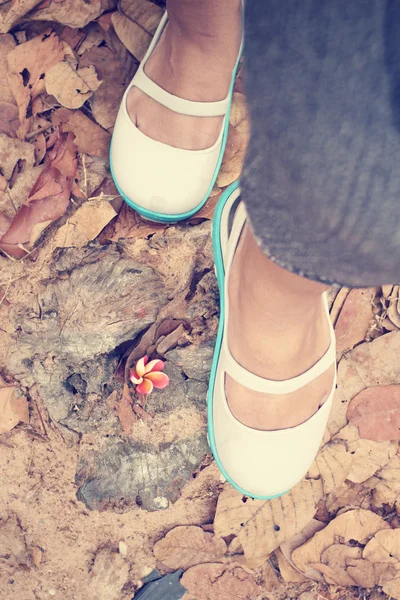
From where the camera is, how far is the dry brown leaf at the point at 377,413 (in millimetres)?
2039

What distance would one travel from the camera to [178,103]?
184 cm

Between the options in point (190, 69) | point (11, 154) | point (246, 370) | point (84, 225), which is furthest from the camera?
point (11, 154)

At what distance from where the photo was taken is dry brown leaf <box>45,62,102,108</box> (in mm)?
2096

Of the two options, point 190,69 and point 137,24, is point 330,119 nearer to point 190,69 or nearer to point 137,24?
point 190,69

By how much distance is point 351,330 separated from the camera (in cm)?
210

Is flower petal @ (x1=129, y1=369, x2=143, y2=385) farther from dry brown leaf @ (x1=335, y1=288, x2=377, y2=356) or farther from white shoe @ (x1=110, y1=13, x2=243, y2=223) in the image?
dry brown leaf @ (x1=335, y1=288, x2=377, y2=356)

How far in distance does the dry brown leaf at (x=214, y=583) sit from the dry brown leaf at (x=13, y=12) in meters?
2.45

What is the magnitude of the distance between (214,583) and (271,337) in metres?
1.22

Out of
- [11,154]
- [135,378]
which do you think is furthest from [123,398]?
[11,154]

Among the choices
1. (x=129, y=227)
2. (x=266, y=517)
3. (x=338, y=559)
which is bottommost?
(x=338, y=559)

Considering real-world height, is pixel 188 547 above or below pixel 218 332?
below

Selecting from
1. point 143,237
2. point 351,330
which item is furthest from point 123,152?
point 351,330

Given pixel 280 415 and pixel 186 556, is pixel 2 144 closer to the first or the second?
pixel 280 415

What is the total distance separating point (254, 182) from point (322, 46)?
21 centimetres
